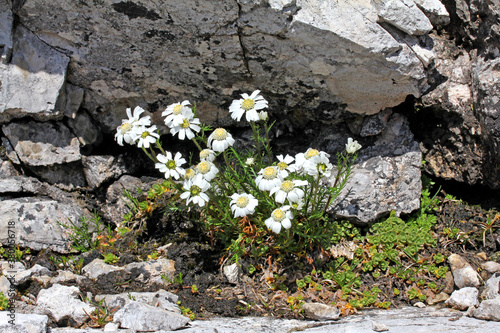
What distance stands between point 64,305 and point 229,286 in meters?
1.24

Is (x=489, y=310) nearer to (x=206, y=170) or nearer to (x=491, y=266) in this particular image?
(x=491, y=266)

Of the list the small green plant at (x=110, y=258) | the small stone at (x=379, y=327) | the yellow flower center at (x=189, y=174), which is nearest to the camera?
the small stone at (x=379, y=327)

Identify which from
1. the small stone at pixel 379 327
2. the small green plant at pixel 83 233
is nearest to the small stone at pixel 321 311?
the small stone at pixel 379 327

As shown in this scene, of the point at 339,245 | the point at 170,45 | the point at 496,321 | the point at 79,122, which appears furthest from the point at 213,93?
the point at 496,321

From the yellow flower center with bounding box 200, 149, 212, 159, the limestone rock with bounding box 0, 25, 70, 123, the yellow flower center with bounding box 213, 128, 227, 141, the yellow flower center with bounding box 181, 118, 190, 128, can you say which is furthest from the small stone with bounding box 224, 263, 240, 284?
the limestone rock with bounding box 0, 25, 70, 123

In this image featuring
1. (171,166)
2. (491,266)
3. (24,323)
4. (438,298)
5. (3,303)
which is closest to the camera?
(24,323)

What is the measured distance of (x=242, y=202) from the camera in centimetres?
320

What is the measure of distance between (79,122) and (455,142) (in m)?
3.56

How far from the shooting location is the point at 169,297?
3.29 m

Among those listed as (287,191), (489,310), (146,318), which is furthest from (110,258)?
(489,310)

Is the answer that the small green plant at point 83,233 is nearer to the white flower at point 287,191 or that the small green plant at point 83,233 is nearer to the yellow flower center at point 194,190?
the yellow flower center at point 194,190

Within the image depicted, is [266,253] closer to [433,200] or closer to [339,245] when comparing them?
[339,245]

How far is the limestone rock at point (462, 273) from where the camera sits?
3.46 metres

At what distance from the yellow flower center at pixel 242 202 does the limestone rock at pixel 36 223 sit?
1728mm
